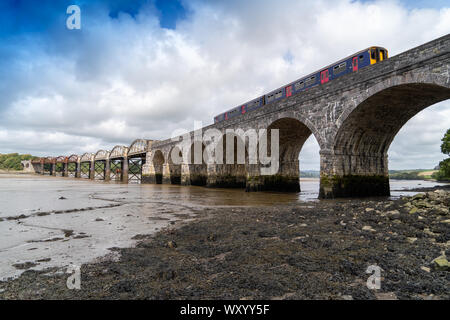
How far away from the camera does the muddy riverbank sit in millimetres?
2826

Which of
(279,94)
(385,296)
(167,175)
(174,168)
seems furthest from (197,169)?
(385,296)

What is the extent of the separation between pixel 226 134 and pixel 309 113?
12.3 meters

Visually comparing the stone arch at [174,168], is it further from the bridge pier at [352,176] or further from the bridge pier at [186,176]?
the bridge pier at [352,176]

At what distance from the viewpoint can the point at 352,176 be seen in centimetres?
1572

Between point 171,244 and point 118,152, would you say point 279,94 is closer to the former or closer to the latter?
point 171,244

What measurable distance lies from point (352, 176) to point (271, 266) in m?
14.3

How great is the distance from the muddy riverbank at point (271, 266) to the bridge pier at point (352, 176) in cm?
914

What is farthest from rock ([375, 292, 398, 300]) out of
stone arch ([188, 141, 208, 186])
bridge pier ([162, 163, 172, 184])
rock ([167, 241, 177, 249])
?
bridge pier ([162, 163, 172, 184])

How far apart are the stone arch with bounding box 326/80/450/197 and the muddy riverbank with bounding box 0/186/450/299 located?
906 centimetres

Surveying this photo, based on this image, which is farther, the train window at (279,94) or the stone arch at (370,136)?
the train window at (279,94)

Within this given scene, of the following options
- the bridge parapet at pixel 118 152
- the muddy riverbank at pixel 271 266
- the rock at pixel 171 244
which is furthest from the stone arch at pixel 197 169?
the rock at pixel 171 244

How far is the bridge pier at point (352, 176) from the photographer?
49.7ft

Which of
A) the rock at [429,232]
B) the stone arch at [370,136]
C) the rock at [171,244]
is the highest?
the stone arch at [370,136]
